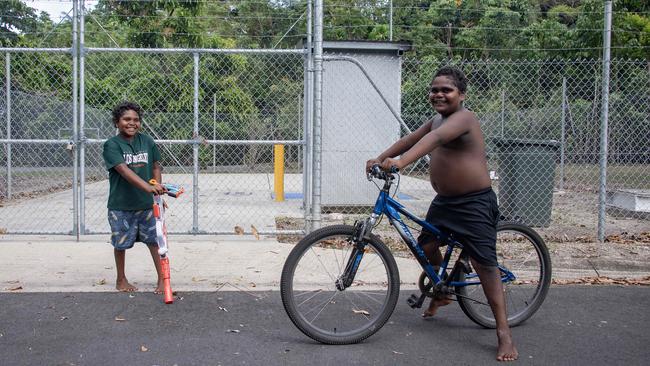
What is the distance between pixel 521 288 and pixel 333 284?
1.45m

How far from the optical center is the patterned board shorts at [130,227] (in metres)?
5.41

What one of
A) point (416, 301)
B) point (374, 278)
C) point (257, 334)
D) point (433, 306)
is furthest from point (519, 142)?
point (257, 334)

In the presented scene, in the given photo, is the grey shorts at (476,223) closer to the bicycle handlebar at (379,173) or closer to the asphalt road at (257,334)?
the bicycle handlebar at (379,173)

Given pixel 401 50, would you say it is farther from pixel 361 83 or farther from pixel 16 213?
pixel 16 213

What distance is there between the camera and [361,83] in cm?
1041

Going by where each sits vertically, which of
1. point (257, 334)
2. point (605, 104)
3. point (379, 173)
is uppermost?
point (605, 104)

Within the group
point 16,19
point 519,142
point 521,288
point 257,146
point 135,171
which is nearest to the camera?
point 521,288

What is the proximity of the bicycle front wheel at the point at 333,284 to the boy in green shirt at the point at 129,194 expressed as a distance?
1.59m

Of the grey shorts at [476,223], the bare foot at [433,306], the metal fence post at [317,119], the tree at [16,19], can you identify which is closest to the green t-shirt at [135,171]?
the metal fence post at [317,119]

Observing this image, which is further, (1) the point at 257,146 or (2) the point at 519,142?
(1) the point at 257,146

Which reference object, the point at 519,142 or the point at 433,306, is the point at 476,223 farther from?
the point at 519,142

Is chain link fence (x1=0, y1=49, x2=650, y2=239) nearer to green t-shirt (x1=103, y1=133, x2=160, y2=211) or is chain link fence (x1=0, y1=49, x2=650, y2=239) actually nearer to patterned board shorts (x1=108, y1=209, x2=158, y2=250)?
green t-shirt (x1=103, y1=133, x2=160, y2=211)

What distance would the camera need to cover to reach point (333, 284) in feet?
15.2

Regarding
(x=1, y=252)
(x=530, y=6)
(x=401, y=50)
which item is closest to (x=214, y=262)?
(x=1, y=252)
